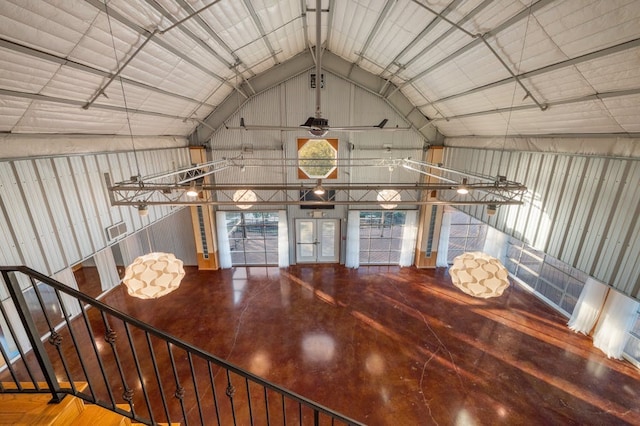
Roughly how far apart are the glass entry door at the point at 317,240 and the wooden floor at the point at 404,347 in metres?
1.26

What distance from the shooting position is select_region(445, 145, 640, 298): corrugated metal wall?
170 inches

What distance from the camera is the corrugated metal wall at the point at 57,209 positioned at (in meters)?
4.13

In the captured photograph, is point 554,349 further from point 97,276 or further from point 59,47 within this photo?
point 97,276

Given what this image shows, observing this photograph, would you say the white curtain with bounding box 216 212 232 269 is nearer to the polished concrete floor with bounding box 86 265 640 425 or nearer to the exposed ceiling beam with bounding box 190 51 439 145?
the polished concrete floor with bounding box 86 265 640 425

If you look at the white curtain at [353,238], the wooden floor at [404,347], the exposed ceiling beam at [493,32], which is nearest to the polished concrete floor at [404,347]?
the wooden floor at [404,347]

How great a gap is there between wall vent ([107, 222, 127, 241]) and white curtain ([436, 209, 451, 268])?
32.5ft

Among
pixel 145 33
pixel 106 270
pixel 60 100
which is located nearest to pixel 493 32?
pixel 145 33

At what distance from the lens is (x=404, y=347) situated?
6.38 m

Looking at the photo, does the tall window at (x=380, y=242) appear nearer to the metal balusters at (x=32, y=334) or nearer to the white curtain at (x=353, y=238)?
the white curtain at (x=353, y=238)

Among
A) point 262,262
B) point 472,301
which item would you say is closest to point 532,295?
point 472,301

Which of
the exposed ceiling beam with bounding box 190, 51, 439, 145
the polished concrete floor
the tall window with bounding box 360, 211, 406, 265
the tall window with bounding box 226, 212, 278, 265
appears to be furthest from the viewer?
the tall window with bounding box 360, 211, 406, 265

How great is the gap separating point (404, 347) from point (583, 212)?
15.0 ft

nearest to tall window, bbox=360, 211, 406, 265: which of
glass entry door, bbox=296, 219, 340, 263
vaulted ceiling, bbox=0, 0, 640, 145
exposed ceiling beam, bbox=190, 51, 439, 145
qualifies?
glass entry door, bbox=296, 219, 340, 263

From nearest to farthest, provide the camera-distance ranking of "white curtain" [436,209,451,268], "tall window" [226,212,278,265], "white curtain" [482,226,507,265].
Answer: "white curtain" [482,226,507,265], "white curtain" [436,209,451,268], "tall window" [226,212,278,265]
